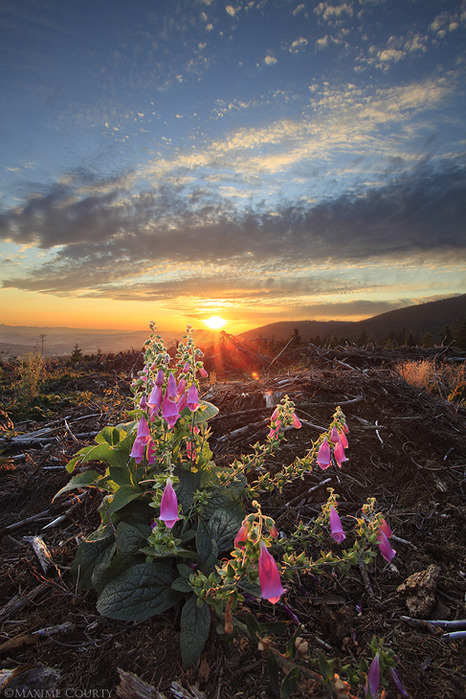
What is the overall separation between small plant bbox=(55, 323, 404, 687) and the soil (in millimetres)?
215

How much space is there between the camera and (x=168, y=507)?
168 centimetres

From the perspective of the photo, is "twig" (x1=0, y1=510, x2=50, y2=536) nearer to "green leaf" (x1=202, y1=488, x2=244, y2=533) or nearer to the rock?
"green leaf" (x1=202, y1=488, x2=244, y2=533)

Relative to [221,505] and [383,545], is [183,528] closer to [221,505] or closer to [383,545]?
[221,505]

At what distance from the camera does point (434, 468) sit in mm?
4074

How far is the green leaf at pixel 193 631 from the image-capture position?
176cm

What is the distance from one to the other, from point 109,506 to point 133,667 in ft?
2.75

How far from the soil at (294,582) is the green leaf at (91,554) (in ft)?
0.57

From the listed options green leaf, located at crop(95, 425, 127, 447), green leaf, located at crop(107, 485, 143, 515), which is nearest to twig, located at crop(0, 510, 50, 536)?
green leaf, located at crop(95, 425, 127, 447)

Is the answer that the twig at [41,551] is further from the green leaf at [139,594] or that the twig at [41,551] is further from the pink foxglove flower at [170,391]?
the pink foxglove flower at [170,391]

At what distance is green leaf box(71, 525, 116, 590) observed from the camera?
7.54 ft

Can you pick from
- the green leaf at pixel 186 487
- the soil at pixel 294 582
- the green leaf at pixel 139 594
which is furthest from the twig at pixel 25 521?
the green leaf at pixel 186 487

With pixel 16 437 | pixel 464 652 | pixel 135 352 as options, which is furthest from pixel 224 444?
pixel 135 352

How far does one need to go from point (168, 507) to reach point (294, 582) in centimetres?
154

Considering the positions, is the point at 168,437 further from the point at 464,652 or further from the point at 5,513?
the point at 5,513
